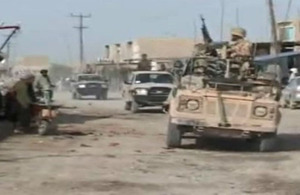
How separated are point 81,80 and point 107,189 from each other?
45.3 meters

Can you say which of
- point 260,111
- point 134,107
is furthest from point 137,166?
point 134,107

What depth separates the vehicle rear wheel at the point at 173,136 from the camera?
61.2 feet

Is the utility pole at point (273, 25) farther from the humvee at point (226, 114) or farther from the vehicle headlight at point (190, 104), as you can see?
the vehicle headlight at point (190, 104)

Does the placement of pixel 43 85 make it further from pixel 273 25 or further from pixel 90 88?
pixel 90 88

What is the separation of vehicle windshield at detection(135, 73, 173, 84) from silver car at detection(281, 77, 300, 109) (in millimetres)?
5996

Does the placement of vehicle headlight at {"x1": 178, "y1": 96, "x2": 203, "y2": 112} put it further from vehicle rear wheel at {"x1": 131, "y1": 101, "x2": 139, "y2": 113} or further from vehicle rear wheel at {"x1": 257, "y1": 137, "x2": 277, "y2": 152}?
vehicle rear wheel at {"x1": 131, "y1": 101, "x2": 139, "y2": 113}

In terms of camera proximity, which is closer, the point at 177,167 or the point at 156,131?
the point at 177,167

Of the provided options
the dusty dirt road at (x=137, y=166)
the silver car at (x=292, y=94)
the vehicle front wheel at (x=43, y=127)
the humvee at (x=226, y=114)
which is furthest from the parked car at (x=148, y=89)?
the humvee at (x=226, y=114)

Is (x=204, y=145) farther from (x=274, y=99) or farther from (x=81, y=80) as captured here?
(x=81, y=80)

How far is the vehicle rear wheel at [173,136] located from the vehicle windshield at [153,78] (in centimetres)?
1783

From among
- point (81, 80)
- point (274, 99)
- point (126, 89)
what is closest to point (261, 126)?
point (274, 99)

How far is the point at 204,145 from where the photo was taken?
19.9 m

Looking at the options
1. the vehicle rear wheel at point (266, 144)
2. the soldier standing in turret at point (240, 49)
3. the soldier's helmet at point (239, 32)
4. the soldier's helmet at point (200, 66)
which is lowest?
the vehicle rear wheel at point (266, 144)

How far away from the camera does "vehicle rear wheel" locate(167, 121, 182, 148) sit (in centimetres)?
1866
